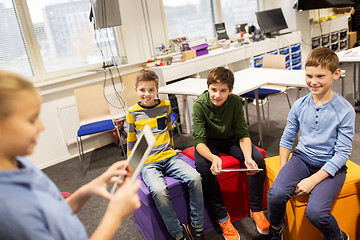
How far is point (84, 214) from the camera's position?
99.7 inches

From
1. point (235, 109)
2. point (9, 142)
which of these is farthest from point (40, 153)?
point (9, 142)

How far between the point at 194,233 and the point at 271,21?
4418mm

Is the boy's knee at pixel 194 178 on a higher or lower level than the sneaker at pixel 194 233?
higher

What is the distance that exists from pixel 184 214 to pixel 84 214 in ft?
3.32

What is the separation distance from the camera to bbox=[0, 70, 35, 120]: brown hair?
626 millimetres

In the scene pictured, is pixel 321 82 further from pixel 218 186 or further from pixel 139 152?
pixel 139 152

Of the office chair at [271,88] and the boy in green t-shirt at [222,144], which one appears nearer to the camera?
the boy in green t-shirt at [222,144]

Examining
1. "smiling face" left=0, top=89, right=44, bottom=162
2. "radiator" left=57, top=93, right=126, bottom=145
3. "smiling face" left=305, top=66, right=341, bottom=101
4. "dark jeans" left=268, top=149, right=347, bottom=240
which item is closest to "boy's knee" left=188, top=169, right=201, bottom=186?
"dark jeans" left=268, top=149, right=347, bottom=240

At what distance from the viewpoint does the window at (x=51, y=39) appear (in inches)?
138

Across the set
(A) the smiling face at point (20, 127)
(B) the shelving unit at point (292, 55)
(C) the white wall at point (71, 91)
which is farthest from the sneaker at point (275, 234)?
(B) the shelving unit at point (292, 55)

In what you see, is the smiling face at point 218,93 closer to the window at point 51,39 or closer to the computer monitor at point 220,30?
the window at point 51,39

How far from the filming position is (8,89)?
2.08 ft

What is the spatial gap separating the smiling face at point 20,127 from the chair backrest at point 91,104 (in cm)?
304

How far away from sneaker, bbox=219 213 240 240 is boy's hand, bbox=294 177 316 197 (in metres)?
0.53
